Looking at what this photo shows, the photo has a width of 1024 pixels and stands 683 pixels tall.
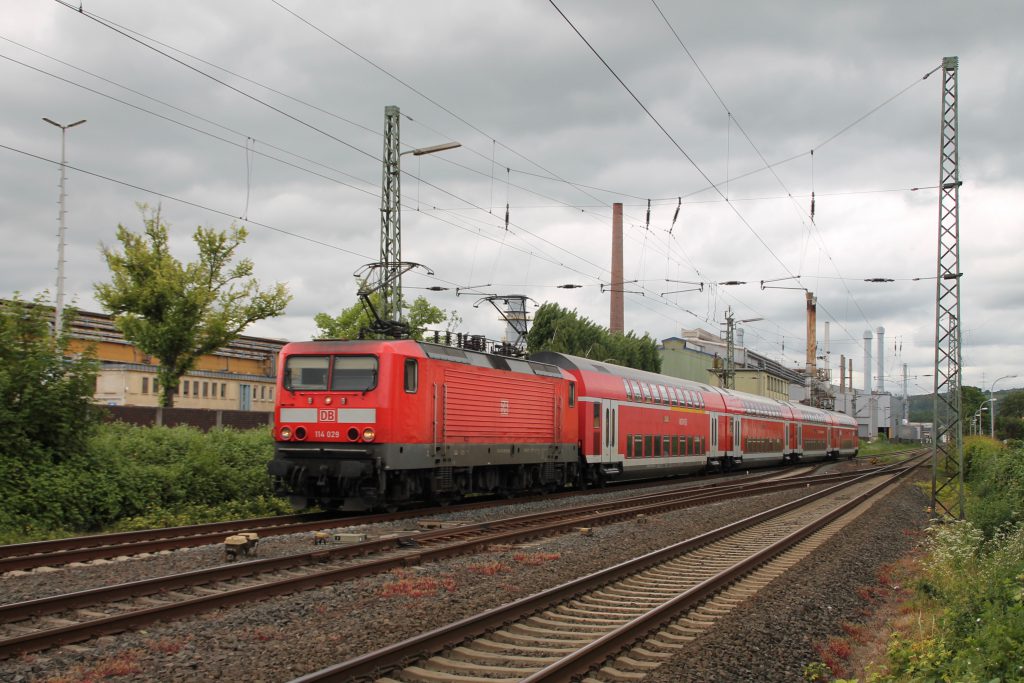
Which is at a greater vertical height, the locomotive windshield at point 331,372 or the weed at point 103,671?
the locomotive windshield at point 331,372

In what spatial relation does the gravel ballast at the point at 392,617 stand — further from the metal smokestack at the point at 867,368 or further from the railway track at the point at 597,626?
the metal smokestack at the point at 867,368

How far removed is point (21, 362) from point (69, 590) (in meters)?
7.60

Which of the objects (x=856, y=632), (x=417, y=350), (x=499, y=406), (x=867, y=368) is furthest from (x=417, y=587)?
(x=867, y=368)

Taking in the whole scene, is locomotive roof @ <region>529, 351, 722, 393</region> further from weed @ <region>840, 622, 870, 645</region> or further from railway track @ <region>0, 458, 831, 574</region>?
weed @ <region>840, 622, 870, 645</region>

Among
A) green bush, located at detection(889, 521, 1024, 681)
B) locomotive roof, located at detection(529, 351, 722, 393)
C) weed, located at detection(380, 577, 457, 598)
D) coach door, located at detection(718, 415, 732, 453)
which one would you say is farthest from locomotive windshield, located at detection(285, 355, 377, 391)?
coach door, located at detection(718, 415, 732, 453)

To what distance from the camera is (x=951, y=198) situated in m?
21.3

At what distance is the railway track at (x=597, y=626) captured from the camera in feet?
24.2

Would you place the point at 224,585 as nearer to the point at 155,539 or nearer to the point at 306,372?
the point at 155,539

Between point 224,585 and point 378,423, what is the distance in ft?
21.5

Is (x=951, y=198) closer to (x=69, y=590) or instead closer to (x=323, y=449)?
(x=323, y=449)

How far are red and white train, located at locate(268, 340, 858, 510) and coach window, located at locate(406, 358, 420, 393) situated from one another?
0.02 metres

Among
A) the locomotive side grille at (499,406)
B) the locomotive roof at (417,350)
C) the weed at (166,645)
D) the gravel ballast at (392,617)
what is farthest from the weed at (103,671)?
the locomotive side grille at (499,406)

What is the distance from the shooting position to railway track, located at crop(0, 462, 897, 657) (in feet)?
26.8

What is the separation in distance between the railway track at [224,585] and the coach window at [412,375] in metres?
3.22
